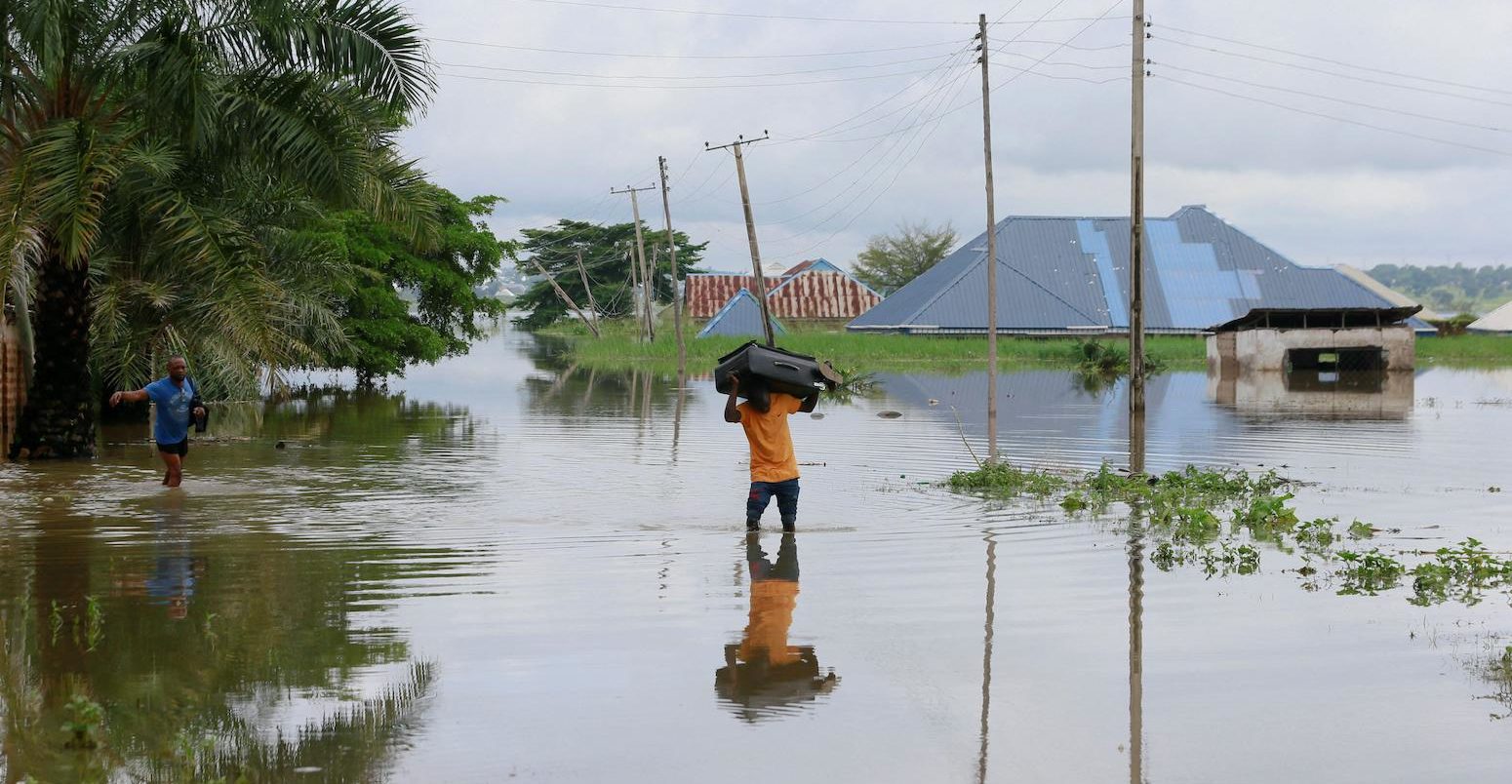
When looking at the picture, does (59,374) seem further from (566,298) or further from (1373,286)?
(1373,286)

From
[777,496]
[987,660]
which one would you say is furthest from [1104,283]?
[987,660]

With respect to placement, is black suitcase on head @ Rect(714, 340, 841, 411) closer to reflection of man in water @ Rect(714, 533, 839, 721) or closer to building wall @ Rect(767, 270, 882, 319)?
reflection of man in water @ Rect(714, 533, 839, 721)

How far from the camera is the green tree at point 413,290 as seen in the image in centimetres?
4303

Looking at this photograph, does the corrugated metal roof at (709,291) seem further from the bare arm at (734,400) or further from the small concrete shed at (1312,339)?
the bare arm at (734,400)

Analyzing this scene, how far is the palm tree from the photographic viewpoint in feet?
53.9

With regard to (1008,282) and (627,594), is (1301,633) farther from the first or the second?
(1008,282)

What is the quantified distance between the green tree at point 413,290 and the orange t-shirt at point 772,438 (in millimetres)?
28244

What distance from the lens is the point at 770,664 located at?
25.5 feet

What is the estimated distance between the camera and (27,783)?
539cm

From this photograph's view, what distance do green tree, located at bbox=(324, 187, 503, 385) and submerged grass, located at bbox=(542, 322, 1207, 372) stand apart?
42.9 ft

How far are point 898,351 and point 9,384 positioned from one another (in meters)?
48.4

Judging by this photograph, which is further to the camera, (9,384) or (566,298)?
(566,298)

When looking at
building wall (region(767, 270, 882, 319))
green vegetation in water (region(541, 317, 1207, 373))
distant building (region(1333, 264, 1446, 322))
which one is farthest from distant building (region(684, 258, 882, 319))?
distant building (region(1333, 264, 1446, 322))

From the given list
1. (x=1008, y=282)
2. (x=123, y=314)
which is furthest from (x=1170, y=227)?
(x=123, y=314)
